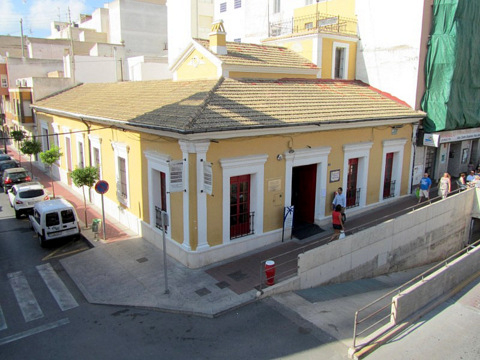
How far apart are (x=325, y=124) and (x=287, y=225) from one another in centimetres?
379

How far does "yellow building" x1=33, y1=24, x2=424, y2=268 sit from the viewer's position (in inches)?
471

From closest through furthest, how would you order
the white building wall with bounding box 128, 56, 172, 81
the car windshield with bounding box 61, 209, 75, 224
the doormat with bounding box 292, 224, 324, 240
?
1. the car windshield with bounding box 61, 209, 75, 224
2. the doormat with bounding box 292, 224, 324, 240
3. the white building wall with bounding box 128, 56, 172, 81

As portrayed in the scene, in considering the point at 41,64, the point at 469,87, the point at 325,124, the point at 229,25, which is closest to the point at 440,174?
the point at 469,87

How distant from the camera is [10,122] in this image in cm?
3891

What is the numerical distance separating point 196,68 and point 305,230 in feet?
25.7

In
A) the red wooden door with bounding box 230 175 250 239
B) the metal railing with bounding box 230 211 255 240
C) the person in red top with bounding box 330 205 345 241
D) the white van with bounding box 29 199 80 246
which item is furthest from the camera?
the white van with bounding box 29 199 80 246

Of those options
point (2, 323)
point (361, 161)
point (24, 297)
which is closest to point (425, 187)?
point (361, 161)

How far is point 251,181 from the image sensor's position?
13188 millimetres

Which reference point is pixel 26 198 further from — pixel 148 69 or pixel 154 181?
pixel 148 69

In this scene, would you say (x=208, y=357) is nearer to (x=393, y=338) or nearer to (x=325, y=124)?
(x=393, y=338)

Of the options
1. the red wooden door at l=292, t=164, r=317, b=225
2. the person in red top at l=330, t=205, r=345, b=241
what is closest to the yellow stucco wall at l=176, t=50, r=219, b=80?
the red wooden door at l=292, t=164, r=317, b=225

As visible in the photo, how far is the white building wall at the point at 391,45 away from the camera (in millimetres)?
18219

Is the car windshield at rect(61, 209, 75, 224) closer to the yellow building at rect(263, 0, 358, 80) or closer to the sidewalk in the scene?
the sidewalk

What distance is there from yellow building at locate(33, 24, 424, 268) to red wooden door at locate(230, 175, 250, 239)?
1.3 inches
